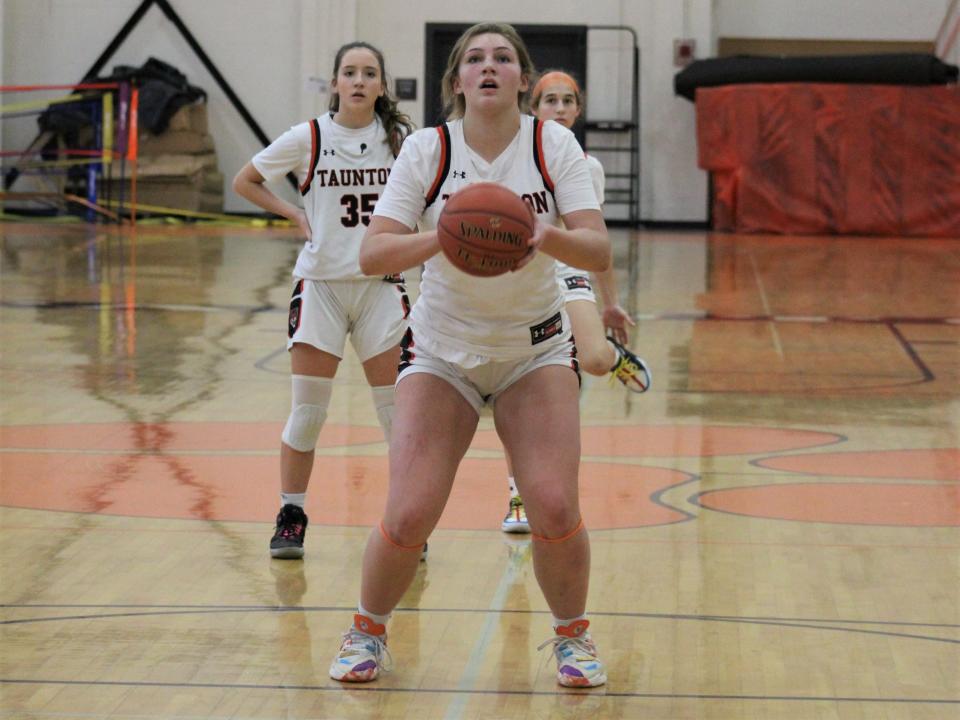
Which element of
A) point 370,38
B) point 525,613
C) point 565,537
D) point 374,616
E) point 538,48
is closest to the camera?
point 565,537

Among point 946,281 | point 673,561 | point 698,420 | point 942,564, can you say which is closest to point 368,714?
point 673,561

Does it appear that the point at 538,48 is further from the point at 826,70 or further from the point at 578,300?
the point at 578,300

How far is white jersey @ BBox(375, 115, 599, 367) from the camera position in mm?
3596

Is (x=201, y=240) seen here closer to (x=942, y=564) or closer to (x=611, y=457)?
(x=611, y=457)

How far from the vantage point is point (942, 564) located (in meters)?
4.84

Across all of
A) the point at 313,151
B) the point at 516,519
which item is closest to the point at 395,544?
the point at 516,519

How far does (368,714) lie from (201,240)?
51.8 feet

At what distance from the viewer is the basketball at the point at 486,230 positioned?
3.22 metres

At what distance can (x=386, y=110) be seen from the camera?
5141 mm

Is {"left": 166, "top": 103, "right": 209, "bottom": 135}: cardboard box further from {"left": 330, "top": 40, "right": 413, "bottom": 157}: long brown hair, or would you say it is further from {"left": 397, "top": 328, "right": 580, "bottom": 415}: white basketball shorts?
{"left": 397, "top": 328, "right": 580, "bottom": 415}: white basketball shorts

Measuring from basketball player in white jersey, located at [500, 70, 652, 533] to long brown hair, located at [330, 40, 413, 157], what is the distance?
0.49 metres

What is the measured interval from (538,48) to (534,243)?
1997 cm

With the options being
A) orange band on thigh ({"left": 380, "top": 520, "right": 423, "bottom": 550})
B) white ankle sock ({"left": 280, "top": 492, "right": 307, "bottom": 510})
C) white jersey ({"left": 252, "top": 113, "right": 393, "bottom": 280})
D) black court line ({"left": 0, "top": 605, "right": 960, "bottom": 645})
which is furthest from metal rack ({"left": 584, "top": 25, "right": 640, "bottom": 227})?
orange band on thigh ({"left": 380, "top": 520, "right": 423, "bottom": 550})

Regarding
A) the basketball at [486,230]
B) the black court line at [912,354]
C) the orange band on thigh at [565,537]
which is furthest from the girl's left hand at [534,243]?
the black court line at [912,354]
